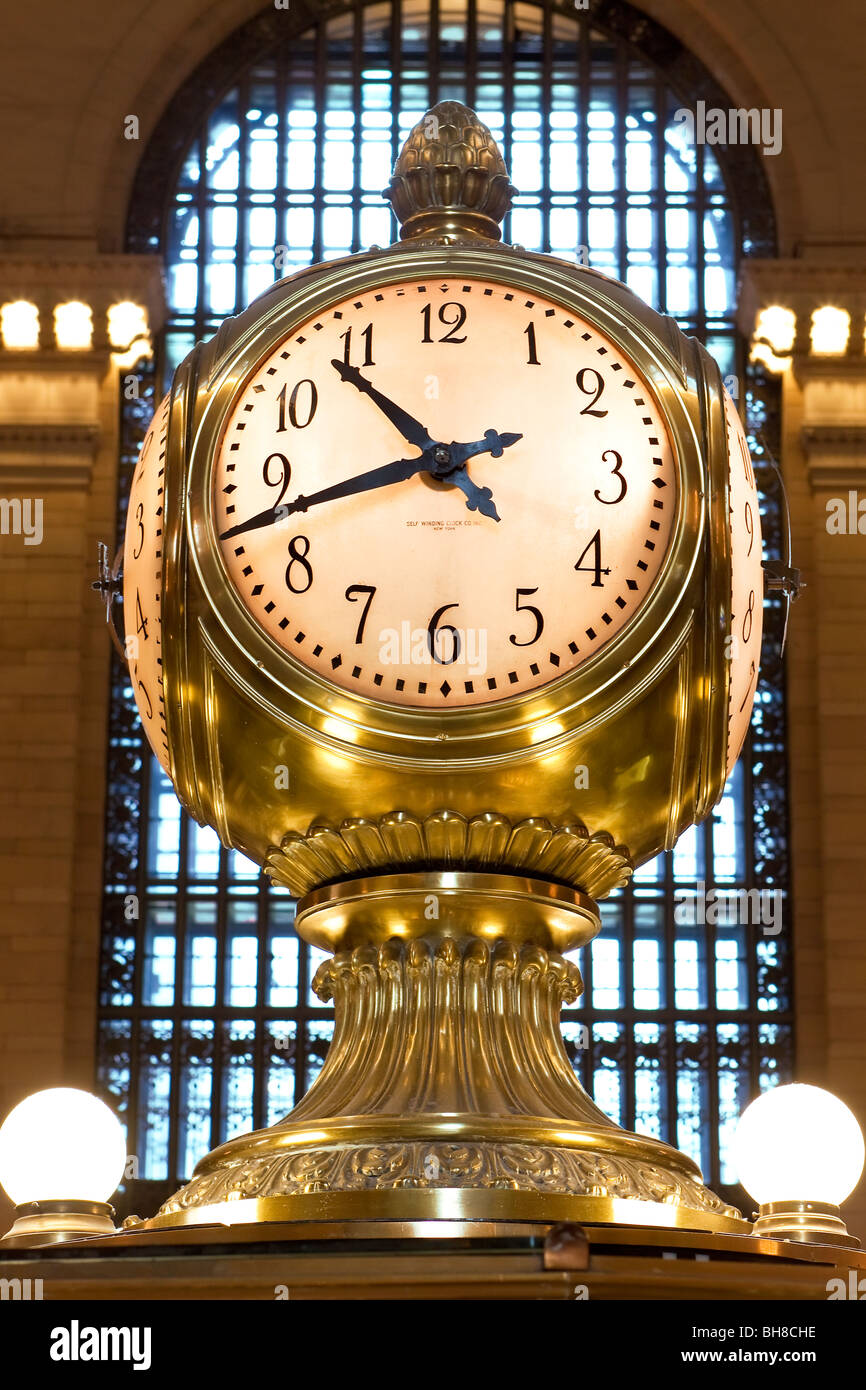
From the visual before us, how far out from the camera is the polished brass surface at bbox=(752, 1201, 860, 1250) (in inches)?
35.5

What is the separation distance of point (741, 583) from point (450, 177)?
259mm

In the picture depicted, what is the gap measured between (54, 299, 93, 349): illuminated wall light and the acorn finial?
13.4m

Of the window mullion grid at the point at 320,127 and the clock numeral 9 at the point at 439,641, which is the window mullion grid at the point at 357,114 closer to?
the window mullion grid at the point at 320,127

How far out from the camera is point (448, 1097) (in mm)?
827

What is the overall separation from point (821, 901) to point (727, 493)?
1278cm

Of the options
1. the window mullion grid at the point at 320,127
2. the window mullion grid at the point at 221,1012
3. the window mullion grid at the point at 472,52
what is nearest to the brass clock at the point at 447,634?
the window mullion grid at the point at 221,1012

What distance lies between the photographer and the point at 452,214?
3.40ft

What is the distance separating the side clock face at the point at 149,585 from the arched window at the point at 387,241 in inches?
479

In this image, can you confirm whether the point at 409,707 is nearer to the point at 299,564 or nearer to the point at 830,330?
the point at 299,564

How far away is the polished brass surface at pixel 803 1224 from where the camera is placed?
2.96 feet

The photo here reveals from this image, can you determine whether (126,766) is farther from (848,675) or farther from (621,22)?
(621,22)

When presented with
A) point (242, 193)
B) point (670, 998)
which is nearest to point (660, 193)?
point (242, 193)

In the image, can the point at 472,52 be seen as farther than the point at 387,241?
Yes

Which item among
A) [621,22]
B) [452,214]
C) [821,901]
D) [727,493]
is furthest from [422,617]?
[621,22]
